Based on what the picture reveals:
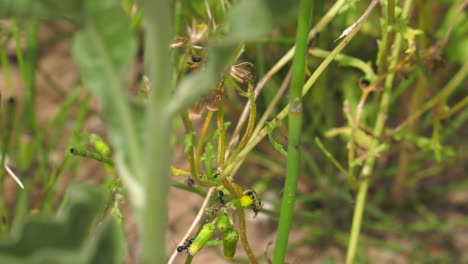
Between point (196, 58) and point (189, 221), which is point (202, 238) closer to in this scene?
point (196, 58)

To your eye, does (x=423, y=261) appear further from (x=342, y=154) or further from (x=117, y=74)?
(x=117, y=74)

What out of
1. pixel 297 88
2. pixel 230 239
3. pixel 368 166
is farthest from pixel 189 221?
pixel 297 88

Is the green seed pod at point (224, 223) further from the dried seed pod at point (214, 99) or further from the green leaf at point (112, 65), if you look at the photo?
the green leaf at point (112, 65)

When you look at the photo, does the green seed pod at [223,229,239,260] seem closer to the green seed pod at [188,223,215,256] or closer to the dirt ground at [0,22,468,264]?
the green seed pod at [188,223,215,256]

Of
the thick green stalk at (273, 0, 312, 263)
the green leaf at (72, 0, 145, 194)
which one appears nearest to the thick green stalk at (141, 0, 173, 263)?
the green leaf at (72, 0, 145, 194)

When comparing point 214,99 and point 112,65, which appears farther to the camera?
point 214,99

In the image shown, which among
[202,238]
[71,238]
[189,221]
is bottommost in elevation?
[71,238]

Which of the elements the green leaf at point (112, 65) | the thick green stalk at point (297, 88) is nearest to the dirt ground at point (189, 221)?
the thick green stalk at point (297, 88)

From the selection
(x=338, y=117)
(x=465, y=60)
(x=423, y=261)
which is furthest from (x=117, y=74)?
(x=338, y=117)

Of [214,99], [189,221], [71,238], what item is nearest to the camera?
[71,238]
